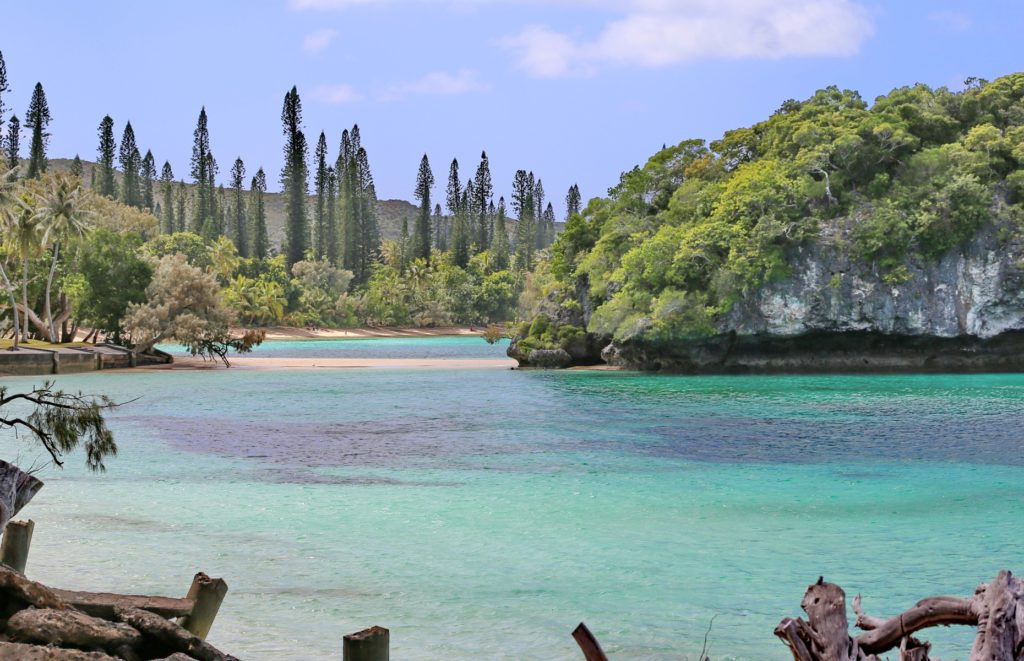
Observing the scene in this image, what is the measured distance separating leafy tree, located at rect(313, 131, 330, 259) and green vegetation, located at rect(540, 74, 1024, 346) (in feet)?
200

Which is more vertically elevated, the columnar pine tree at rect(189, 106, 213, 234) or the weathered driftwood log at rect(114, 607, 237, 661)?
the columnar pine tree at rect(189, 106, 213, 234)

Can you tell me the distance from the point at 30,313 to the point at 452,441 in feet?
109

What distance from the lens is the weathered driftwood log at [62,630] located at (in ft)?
17.2

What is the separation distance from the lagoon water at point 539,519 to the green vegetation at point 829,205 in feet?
46.7

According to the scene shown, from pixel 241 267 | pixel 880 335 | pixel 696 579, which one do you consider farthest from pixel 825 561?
pixel 241 267

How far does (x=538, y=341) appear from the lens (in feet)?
161

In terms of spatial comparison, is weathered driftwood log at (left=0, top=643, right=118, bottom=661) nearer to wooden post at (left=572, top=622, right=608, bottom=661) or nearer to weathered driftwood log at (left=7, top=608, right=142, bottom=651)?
weathered driftwood log at (left=7, top=608, right=142, bottom=651)

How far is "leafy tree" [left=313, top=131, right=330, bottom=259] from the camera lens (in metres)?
106

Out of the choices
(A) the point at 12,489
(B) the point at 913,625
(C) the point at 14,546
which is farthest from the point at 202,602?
(B) the point at 913,625

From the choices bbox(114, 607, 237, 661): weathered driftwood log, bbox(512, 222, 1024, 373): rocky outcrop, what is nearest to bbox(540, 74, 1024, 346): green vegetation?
bbox(512, 222, 1024, 373): rocky outcrop

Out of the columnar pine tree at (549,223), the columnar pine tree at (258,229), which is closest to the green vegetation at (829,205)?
the columnar pine tree at (258,229)

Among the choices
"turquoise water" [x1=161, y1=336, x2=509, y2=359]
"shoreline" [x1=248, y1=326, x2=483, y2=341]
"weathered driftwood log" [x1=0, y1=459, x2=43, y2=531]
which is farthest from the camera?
"shoreline" [x1=248, y1=326, x2=483, y2=341]

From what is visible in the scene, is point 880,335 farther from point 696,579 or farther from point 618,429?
point 696,579

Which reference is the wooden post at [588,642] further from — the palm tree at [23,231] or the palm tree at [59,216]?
the palm tree at [59,216]
